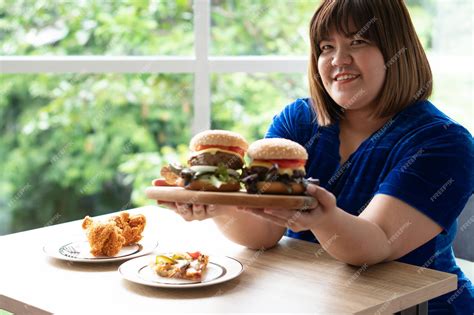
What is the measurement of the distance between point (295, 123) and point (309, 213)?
0.62 meters

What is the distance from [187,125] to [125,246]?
284 centimetres

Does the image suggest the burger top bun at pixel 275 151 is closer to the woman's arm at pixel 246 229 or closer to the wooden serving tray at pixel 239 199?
the wooden serving tray at pixel 239 199

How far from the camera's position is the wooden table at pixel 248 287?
5.88ft

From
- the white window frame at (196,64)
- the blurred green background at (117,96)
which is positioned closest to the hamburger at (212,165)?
the white window frame at (196,64)

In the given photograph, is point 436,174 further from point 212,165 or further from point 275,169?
point 212,165

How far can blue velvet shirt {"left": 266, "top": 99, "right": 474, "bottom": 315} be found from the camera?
216 cm

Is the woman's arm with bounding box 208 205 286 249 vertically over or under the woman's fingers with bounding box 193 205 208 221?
under

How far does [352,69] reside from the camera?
7.75 feet

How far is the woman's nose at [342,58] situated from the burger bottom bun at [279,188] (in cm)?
52

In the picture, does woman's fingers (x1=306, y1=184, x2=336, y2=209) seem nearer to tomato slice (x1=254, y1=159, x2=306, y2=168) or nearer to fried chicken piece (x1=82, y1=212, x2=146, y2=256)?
tomato slice (x1=254, y1=159, x2=306, y2=168)

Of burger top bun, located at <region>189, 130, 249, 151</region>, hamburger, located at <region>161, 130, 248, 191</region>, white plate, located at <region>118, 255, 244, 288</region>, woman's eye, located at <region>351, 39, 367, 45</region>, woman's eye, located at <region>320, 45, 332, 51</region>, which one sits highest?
woman's eye, located at <region>351, 39, 367, 45</region>

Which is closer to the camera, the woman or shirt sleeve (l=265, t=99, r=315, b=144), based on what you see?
the woman

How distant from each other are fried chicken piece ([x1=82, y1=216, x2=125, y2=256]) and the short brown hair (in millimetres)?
711

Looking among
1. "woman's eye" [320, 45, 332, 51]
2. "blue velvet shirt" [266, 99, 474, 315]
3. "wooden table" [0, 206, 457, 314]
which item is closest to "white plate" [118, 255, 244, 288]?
"wooden table" [0, 206, 457, 314]
